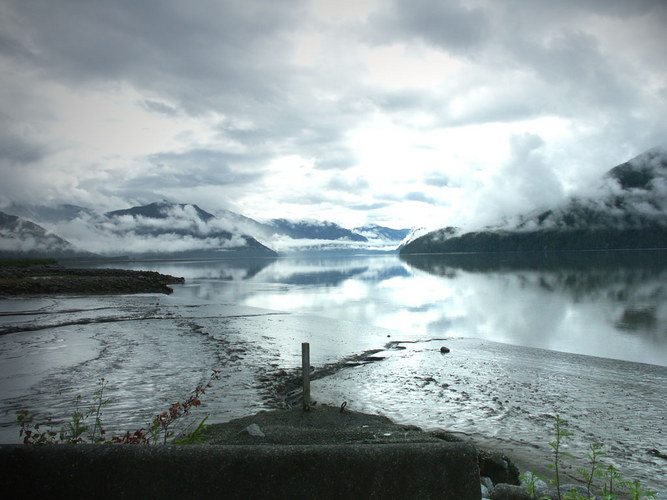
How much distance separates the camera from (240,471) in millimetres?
4270

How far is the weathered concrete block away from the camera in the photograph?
13.6 feet

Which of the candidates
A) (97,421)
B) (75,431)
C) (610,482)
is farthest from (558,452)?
(75,431)

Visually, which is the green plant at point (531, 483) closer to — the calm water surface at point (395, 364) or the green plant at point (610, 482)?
the green plant at point (610, 482)

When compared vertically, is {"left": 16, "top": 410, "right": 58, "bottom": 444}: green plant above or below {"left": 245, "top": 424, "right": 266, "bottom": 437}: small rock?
above

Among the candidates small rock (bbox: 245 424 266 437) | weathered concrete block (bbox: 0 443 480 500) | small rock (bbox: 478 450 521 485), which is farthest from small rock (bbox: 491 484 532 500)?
small rock (bbox: 245 424 266 437)

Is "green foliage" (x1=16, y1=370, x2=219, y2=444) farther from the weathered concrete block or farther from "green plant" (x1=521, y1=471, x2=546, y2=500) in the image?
"green plant" (x1=521, y1=471, x2=546, y2=500)

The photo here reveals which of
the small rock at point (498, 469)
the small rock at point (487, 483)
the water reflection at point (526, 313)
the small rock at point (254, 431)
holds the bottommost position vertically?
the water reflection at point (526, 313)

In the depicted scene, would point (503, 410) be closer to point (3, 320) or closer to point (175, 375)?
point (175, 375)

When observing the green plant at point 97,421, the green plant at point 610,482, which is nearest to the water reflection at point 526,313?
the green plant at point 610,482

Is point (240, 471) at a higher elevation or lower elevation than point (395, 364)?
higher

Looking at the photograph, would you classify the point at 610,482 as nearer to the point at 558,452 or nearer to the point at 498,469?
the point at 498,469

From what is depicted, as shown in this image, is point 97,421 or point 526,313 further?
point 526,313

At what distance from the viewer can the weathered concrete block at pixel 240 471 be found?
4.14m

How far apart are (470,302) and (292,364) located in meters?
32.7
